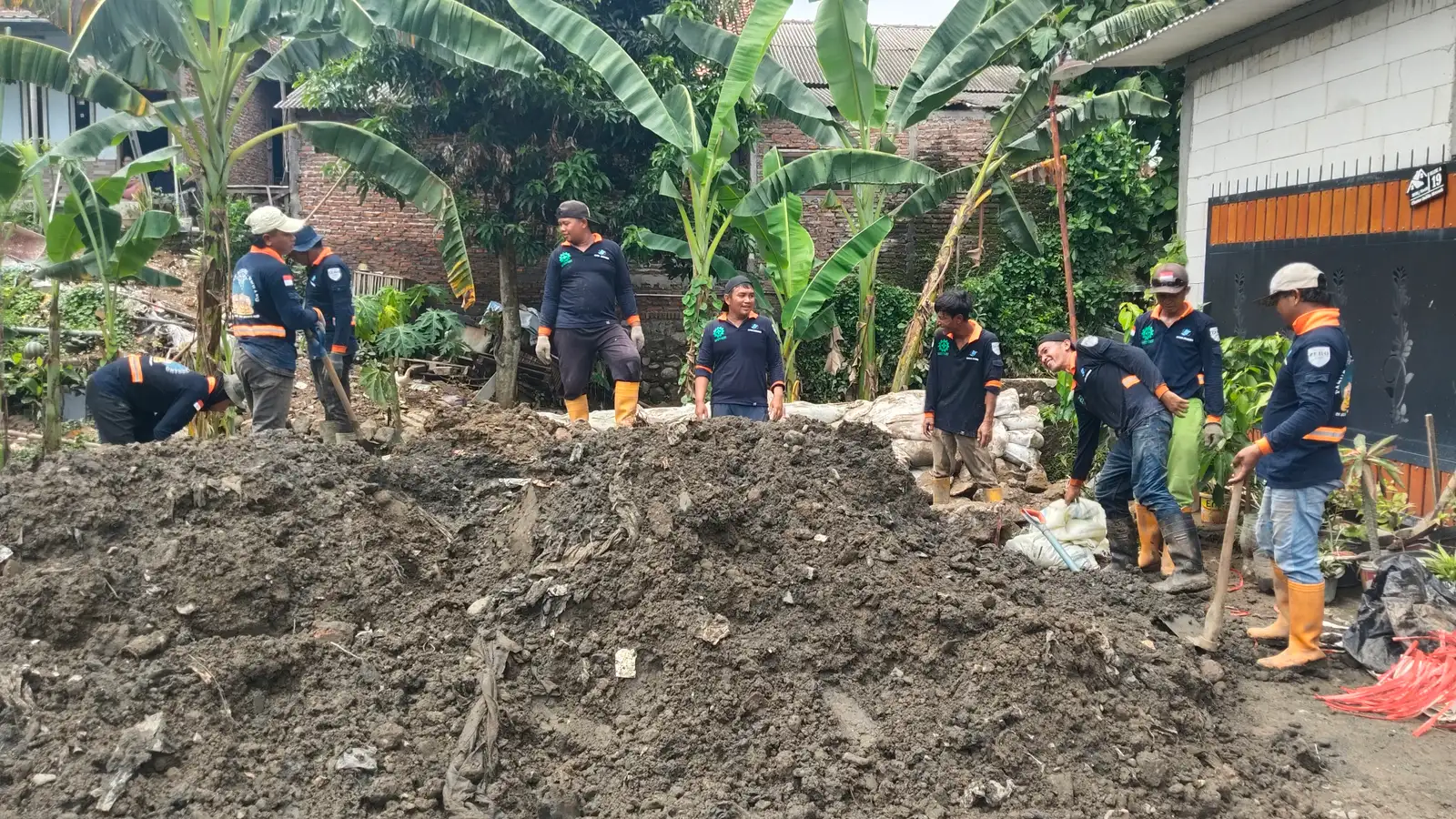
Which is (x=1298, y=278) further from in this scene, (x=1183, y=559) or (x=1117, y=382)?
(x=1183, y=559)

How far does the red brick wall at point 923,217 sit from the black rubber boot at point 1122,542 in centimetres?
779

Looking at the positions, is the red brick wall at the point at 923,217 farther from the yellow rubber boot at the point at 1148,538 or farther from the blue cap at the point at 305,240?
the yellow rubber boot at the point at 1148,538

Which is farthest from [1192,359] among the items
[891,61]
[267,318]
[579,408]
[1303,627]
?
[891,61]

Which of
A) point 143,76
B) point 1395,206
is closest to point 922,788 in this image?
point 1395,206

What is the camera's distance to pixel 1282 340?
6.59m

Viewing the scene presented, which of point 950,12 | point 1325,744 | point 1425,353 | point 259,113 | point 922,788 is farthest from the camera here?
point 259,113

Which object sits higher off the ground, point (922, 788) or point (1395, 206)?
point (1395, 206)

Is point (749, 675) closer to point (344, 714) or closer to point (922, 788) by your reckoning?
point (922, 788)

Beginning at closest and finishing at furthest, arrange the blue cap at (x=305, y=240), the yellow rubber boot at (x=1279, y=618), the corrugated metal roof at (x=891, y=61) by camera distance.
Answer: the yellow rubber boot at (x=1279, y=618)
the blue cap at (x=305, y=240)
the corrugated metal roof at (x=891, y=61)

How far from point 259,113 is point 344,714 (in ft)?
62.7

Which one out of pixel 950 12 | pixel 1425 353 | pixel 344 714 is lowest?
pixel 344 714

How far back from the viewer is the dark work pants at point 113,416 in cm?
658

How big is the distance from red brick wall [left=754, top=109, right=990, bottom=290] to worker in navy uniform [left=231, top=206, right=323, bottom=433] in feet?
26.4

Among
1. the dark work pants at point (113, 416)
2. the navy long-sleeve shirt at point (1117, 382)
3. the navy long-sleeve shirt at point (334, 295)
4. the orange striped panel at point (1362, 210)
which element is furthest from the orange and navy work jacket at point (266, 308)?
the orange striped panel at point (1362, 210)
